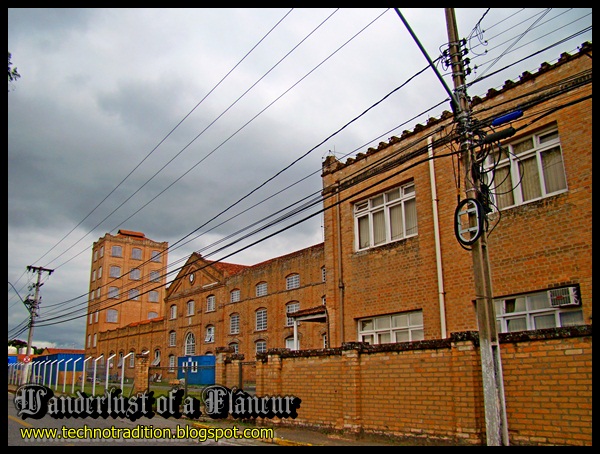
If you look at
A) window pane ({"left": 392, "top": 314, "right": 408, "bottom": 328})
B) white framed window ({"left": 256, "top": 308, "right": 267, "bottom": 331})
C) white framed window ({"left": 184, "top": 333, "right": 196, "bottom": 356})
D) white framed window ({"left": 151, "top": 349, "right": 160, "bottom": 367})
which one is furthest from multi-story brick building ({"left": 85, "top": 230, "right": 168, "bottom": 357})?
window pane ({"left": 392, "top": 314, "right": 408, "bottom": 328})

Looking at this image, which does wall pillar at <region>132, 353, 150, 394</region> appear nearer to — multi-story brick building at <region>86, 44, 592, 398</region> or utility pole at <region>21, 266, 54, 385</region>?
multi-story brick building at <region>86, 44, 592, 398</region>

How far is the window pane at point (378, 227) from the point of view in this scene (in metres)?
A: 15.6

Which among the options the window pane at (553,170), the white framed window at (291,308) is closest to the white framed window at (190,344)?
the white framed window at (291,308)

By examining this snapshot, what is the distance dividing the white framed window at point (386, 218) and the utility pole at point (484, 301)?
6.16m

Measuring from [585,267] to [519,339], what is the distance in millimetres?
3261

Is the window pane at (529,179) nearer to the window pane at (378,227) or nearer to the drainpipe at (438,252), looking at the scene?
the drainpipe at (438,252)

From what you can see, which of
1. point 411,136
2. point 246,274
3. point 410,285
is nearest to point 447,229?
point 410,285

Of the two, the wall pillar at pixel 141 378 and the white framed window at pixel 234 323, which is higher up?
the white framed window at pixel 234 323

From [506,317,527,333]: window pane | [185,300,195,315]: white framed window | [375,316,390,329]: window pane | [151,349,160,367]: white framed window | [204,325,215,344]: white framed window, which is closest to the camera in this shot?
[506,317,527,333]: window pane

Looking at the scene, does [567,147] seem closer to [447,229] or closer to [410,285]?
[447,229]

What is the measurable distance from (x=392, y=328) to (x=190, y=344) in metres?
33.1

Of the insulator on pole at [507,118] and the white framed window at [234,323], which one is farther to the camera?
the white framed window at [234,323]

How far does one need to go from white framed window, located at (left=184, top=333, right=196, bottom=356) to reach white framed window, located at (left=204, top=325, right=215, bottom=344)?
1.99 m

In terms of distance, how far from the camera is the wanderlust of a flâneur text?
14414 mm
